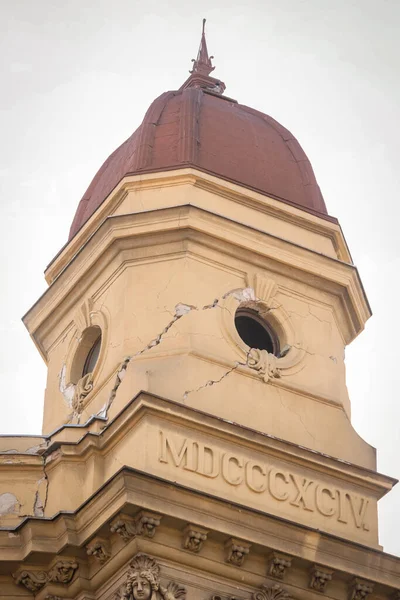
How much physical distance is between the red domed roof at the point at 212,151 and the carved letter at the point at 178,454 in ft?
16.9

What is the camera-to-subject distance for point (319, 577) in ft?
67.2

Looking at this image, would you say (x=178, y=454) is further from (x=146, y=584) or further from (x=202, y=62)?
(x=202, y=62)

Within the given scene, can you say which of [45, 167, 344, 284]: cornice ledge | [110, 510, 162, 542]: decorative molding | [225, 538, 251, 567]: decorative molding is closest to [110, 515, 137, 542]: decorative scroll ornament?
[110, 510, 162, 542]: decorative molding

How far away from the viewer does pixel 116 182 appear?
2491 cm

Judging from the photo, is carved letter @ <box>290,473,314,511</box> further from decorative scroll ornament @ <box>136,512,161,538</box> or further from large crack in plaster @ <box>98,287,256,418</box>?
decorative scroll ornament @ <box>136,512,161,538</box>

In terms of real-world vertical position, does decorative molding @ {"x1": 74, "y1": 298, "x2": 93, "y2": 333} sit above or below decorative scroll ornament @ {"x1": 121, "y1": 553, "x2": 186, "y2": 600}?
above

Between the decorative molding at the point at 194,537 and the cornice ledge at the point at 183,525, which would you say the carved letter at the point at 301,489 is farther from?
the decorative molding at the point at 194,537

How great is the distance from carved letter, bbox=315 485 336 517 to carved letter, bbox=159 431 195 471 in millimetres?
2000

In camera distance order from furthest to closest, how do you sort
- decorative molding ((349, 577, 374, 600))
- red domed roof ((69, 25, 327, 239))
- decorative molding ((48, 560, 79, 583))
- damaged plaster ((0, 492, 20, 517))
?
red domed roof ((69, 25, 327, 239)) < damaged plaster ((0, 492, 20, 517)) < decorative molding ((349, 577, 374, 600)) < decorative molding ((48, 560, 79, 583))

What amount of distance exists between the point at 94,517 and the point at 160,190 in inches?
233

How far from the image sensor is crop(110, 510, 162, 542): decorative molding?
1944 cm

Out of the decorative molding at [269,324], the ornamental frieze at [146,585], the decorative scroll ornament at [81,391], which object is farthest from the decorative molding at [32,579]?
the decorative molding at [269,324]

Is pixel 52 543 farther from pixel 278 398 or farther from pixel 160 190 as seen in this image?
pixel 160 190

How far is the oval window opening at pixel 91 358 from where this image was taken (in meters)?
23.5
